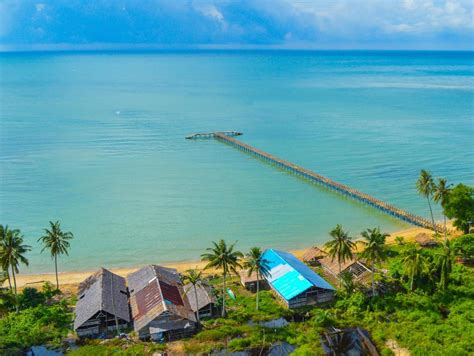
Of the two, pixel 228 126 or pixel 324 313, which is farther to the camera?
pixel 228 126

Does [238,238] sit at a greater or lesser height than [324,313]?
greater

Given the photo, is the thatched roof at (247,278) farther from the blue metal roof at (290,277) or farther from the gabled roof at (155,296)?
the gabled roof at (155,296)

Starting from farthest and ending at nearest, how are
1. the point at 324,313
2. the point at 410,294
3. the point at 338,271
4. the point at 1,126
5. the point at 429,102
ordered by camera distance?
the point at 429,102 < the point at 1,126 < the point at 338,271 < the point at 410,294 < the point at 324,313

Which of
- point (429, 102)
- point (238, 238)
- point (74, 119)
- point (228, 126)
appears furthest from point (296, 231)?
point (429, 102)

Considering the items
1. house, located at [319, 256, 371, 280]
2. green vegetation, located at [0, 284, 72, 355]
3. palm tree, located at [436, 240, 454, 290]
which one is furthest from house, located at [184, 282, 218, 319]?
palm tree, located at [436, 240, 454, 290]

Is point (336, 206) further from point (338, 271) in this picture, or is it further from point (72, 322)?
point (72, 322)

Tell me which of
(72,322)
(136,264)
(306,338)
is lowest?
(306,338)

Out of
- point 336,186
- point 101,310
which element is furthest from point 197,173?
point 101,310

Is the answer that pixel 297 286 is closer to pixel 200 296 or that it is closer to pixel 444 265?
pixel 200 296
